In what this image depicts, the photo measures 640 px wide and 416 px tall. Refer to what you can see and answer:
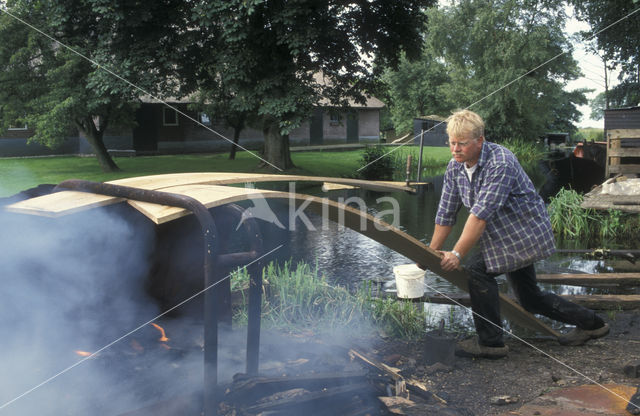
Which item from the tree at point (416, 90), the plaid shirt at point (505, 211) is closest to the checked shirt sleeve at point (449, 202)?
the plaid shirt at point (505, 211)

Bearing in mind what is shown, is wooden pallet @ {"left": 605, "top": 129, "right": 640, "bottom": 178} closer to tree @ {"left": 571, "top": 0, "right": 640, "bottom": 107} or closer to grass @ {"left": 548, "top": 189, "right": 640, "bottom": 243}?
grass @ {"left": 548, "top": 189, "right": 640, "bottom": 243}

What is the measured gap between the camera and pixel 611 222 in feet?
33.8

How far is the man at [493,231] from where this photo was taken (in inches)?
148

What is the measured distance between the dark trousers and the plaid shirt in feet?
0.40

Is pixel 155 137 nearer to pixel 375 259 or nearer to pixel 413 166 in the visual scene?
pixel 413 166

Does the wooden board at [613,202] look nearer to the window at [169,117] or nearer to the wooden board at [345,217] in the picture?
the wooden board at [345,217]

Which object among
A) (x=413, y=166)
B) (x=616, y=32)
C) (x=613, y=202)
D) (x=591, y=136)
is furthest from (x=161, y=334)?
(x=591, y=136)

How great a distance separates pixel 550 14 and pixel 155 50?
84.7 ft

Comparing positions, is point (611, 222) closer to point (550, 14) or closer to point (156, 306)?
point (156, 306)

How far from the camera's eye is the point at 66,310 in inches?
144

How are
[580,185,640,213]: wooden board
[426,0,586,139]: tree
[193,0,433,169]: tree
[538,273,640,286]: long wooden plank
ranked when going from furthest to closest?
[426,0,586,139]: tree
[193,0,433,169]: tree
[580,185,640,213]: wooden board
[538,273,640,286]: long wooden plank

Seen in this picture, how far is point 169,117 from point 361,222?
2984 centimetres

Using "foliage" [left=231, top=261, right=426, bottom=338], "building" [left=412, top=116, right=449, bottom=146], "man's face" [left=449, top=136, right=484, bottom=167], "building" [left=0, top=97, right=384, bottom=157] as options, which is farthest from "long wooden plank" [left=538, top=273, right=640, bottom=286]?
"building" [left=0, top=97, right=384, bottom=157]

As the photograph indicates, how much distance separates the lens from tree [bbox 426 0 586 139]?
107 feet
